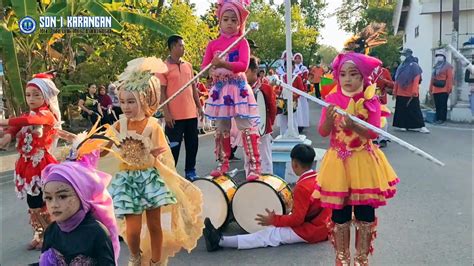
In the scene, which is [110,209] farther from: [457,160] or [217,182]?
[457,160]

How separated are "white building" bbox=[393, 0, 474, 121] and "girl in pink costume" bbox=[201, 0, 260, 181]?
11046mm

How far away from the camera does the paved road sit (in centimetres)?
465

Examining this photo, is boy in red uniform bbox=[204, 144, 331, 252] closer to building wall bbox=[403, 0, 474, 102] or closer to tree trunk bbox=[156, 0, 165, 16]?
tree trunk bbox=[156, 0, 165, 16]

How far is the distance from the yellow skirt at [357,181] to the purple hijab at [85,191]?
5.36ft

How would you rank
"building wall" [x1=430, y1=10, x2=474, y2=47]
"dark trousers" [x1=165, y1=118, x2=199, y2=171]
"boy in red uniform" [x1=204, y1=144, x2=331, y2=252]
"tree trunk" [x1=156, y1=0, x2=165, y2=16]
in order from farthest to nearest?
"building wall" [x1=430, y1=10, x2=474, y2=47], "tree trunk" [x1=156, y1=0, x2=165, y2=16], "dark trousers" [x1=165, y1=118, x2=199, y2=171], "boy in red uniform" [x1=204, y1=144, x2=331, y2=252]

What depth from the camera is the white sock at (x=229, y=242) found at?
495cm

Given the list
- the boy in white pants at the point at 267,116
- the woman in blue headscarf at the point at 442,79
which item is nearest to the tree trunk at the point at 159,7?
the woman in blue headscarf at the point at 442,79

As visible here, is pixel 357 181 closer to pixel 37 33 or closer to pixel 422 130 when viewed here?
pixel 422 130

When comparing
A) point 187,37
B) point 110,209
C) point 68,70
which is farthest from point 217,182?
point 68,70

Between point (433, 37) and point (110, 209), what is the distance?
21.9 meters

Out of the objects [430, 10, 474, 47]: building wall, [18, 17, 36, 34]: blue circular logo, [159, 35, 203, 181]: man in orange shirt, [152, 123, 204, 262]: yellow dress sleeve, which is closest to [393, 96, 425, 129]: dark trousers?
[159, 35, 203, 181]: man in orange shirt

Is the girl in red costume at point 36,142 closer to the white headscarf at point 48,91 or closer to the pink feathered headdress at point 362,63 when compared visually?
the white headscarf at point 48,91

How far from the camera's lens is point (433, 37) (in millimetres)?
22422

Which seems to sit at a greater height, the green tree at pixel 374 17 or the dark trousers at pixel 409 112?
the green tree at pixel 374 17
